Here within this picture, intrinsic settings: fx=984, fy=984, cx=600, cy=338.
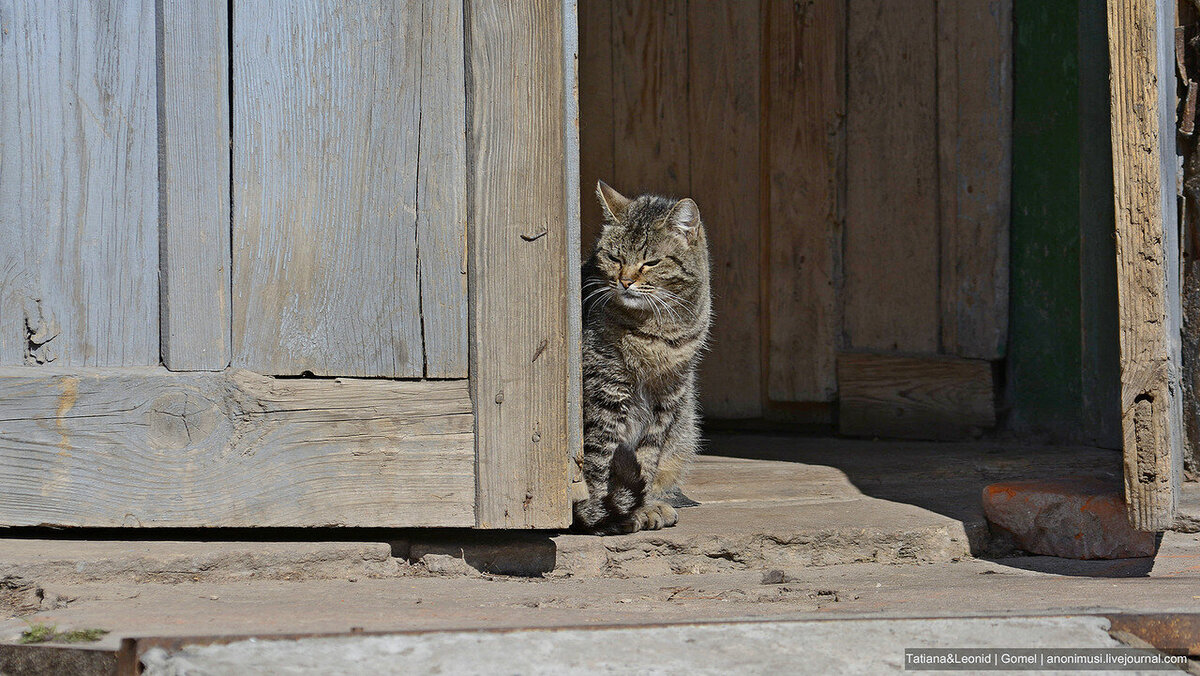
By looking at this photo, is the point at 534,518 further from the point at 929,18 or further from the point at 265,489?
the point at 929,18

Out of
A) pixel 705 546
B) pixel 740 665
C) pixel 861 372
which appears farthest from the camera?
pixel 861 372

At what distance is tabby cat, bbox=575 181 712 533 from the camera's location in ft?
9.02

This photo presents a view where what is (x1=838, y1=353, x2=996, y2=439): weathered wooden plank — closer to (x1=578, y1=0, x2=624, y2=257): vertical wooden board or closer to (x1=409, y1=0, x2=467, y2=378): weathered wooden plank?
(x1=578, y1=0, x2=624, y2=257): vertical wooden board

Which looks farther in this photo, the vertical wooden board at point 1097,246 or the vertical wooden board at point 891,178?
the vertical wooden board at point 891,178

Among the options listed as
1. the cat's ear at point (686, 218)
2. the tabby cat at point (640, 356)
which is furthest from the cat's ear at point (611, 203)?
the cat's ear at point (686, 218)

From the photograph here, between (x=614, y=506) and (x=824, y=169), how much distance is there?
2.31 metres

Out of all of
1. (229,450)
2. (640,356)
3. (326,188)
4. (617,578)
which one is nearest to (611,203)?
(640,356)

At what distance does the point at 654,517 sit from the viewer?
107 inches

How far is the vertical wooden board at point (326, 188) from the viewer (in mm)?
2344

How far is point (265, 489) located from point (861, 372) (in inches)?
109

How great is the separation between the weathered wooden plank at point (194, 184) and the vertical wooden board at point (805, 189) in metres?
2.74

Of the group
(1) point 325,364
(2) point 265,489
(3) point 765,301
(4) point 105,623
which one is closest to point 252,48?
(1) point 325,364

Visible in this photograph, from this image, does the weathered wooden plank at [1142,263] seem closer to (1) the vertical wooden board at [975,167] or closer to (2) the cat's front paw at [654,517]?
(2) the cat's front paw at [654,517]

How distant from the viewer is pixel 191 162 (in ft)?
7.65
